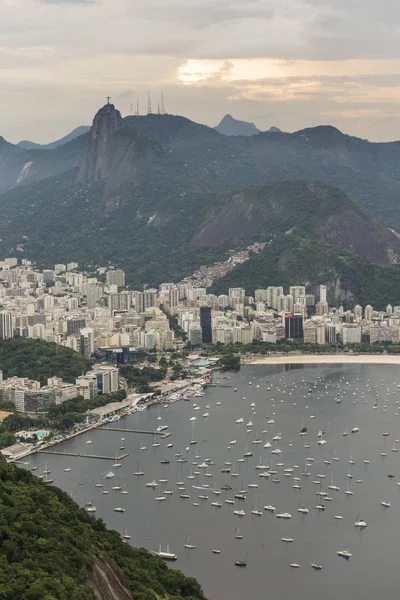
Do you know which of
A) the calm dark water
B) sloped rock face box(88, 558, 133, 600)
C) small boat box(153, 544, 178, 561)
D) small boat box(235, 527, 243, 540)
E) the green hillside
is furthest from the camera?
the green hillside

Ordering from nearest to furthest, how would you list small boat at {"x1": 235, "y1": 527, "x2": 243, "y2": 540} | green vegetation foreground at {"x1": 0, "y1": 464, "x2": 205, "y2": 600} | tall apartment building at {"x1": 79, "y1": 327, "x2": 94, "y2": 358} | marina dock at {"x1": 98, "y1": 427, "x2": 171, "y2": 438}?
1. green vegetation foreground at {"x1": 0, "y1": 464, "x2": 205, "y2": 600}
2. small boat at {"x1": 235, "y1": 527, "x2": 243, "y2": 540}
3. marina dock at {"x1": 98, "y1": 427, "x2": 171, "y2": 438}
4. tall apartment building at {"x1": 79, "y1": 327, "x2": 94, "y2": 358}

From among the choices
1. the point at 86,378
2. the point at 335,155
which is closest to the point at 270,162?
the point at 335,155

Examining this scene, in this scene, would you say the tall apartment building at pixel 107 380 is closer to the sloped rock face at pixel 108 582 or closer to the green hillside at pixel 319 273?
the sloped rock face at pixel 108 582

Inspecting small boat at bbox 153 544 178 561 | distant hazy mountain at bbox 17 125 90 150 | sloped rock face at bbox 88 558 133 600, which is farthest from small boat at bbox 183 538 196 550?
distant hazy mountain at bbox 17 125 90 150

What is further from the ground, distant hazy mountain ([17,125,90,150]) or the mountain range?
distant hazy mountain ([17,125,90,150])

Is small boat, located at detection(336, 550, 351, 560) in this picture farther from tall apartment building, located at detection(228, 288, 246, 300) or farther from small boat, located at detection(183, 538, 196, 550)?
tall apartment building, located at detection(228, 288, 246, 300)

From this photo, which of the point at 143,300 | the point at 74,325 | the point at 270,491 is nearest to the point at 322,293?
the point at 143,300
